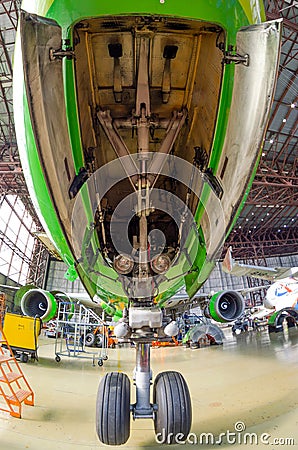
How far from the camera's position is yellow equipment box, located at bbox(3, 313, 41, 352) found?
6668 mm

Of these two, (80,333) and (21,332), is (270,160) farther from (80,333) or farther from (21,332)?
(21,332)

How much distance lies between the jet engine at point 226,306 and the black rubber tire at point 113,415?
4.25 meters

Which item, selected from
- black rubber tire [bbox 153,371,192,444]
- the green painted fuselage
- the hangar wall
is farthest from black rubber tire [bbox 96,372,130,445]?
the hangar wall

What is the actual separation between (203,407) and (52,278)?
30.8 m

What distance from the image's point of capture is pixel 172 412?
245 centimetres

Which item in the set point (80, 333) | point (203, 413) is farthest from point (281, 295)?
point (203, 413)

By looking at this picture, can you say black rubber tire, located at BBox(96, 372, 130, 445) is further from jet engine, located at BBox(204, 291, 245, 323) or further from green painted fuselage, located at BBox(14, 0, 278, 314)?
jet engine, located at BBox(204, 291, 245, 323)

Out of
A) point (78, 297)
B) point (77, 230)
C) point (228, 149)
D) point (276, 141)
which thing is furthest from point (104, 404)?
point (276, 141)

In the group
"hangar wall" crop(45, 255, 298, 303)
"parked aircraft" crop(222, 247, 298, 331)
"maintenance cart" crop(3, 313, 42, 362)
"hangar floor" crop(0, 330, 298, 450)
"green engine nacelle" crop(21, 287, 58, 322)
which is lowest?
"hangar floor" crop(0, 330, 298, 450)

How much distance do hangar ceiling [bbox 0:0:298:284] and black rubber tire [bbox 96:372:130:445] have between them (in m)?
10.4

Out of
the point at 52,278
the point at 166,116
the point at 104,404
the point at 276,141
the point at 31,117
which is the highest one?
the point at 276,141

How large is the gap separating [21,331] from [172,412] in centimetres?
547

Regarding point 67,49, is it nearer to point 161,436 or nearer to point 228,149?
point 228,149

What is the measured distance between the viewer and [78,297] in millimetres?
11070
